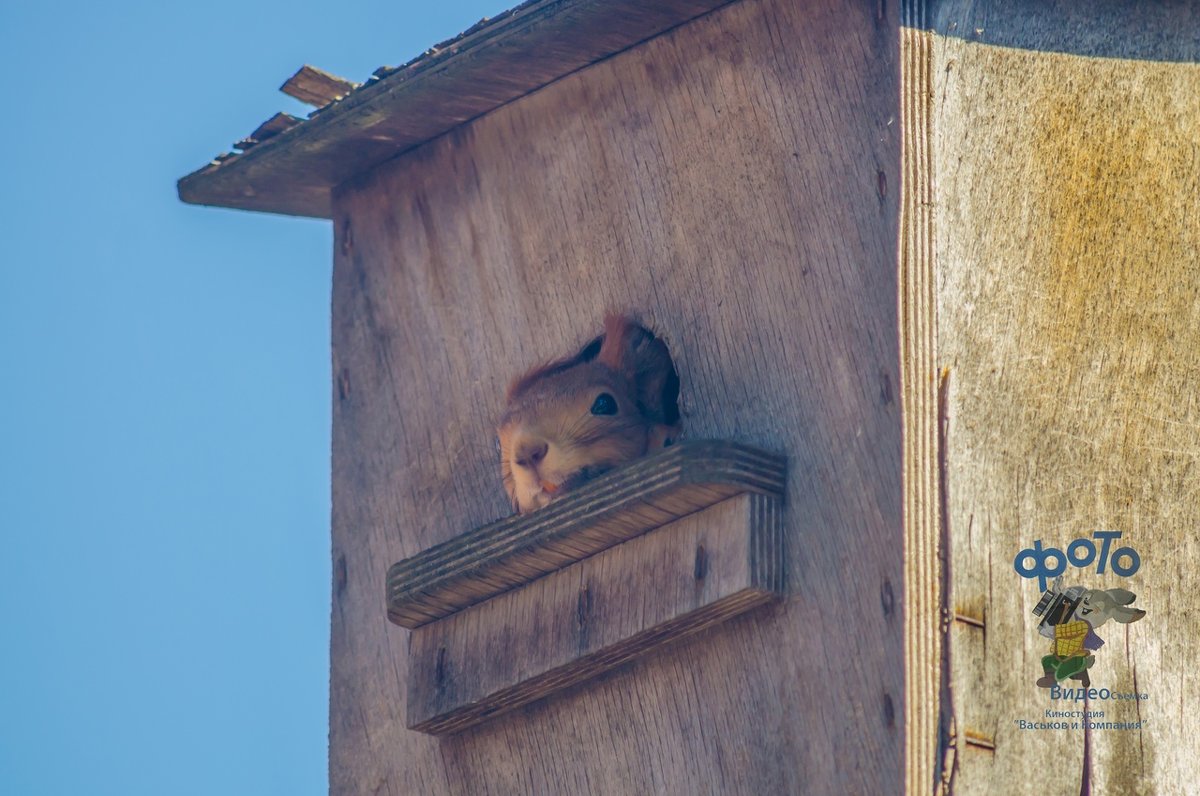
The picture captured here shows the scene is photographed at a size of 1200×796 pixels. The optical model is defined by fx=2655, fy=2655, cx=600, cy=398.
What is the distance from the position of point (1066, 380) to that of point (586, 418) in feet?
3.02

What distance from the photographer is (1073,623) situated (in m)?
Result: 4.54

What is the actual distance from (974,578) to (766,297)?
2.23 feet

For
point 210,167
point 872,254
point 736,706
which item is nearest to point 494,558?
point 736,706

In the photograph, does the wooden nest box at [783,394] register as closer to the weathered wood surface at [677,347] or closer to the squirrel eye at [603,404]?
the weathered wood surface at [677,347]

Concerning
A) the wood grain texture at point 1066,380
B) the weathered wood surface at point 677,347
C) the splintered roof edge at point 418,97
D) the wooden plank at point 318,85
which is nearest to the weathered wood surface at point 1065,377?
the wood grain texture at point 1066,380

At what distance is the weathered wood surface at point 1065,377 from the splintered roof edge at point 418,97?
2.13 feet

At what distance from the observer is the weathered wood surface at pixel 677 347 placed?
443 centimetres

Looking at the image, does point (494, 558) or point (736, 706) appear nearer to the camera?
point (736, 706)

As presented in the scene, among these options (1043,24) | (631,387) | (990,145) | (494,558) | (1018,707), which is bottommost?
(1018,707)

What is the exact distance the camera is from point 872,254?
4.59 m

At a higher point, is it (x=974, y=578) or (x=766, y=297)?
(x=766, y=297)

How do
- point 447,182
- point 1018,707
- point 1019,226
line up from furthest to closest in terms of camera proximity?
1. point 447,182
2. point 1019,226
3. point 1018,707

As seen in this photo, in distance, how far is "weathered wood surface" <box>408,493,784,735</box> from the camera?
177 inches

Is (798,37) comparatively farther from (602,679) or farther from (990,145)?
(602,679)
